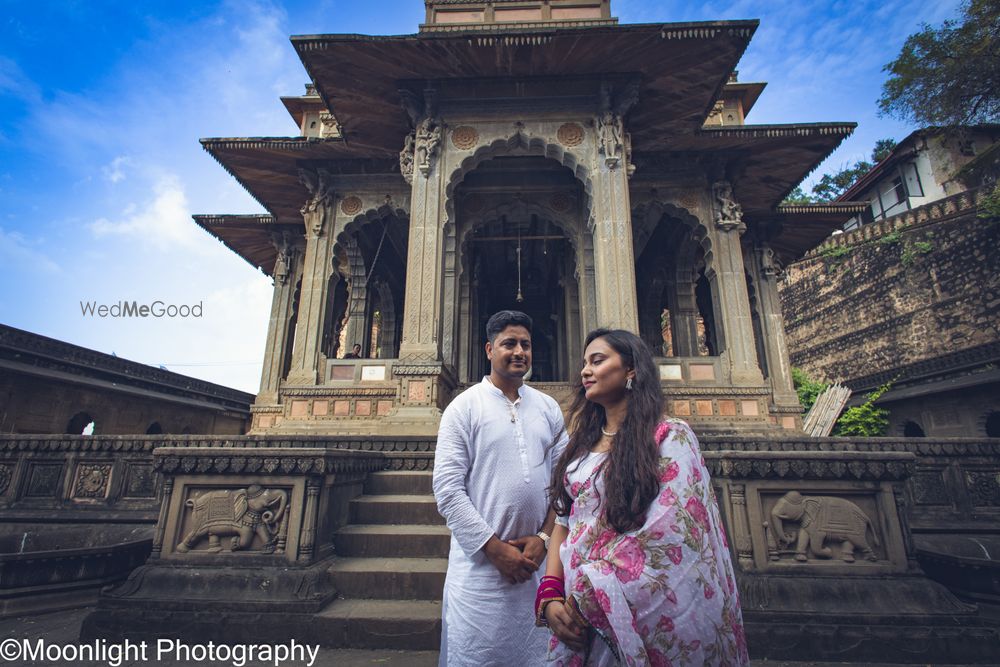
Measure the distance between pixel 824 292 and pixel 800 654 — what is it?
23114 mm

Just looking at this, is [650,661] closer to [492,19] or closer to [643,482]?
[643,482]

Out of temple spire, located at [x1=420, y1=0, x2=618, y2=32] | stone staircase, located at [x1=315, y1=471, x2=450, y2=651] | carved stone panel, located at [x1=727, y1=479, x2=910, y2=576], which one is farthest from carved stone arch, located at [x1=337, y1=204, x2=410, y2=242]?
carved stone panel, located at [x1=727, y1=479, x2=910, y2=576]

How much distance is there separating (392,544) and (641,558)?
2.80m

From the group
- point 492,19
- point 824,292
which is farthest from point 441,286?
point 824,292

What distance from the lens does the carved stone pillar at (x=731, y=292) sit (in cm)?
966

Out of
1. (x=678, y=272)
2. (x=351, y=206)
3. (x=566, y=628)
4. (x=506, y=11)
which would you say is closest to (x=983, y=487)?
(x=566, y=628)

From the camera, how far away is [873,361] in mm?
18391

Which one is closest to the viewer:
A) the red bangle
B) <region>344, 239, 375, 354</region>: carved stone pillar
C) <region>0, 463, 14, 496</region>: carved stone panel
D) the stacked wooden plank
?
the red bangle

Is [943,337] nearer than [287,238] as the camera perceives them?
No

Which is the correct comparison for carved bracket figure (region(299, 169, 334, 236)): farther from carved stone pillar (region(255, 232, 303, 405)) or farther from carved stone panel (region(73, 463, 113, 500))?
carved stone panel (region(73, 463, 113, 500))

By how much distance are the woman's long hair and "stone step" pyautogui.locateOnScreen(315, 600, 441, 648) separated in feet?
5.77

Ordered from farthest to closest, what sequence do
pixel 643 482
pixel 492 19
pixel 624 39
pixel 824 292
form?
pixel 824 292 → pixel 492 19 → pixel 624 39 → pixel 643 482

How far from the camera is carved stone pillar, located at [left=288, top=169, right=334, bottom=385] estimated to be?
34.3ft

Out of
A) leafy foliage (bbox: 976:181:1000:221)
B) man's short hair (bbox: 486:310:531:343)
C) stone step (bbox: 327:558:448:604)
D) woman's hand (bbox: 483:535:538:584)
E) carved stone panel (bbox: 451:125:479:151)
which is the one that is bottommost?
stone step (bbox: 327:558:448:604)
